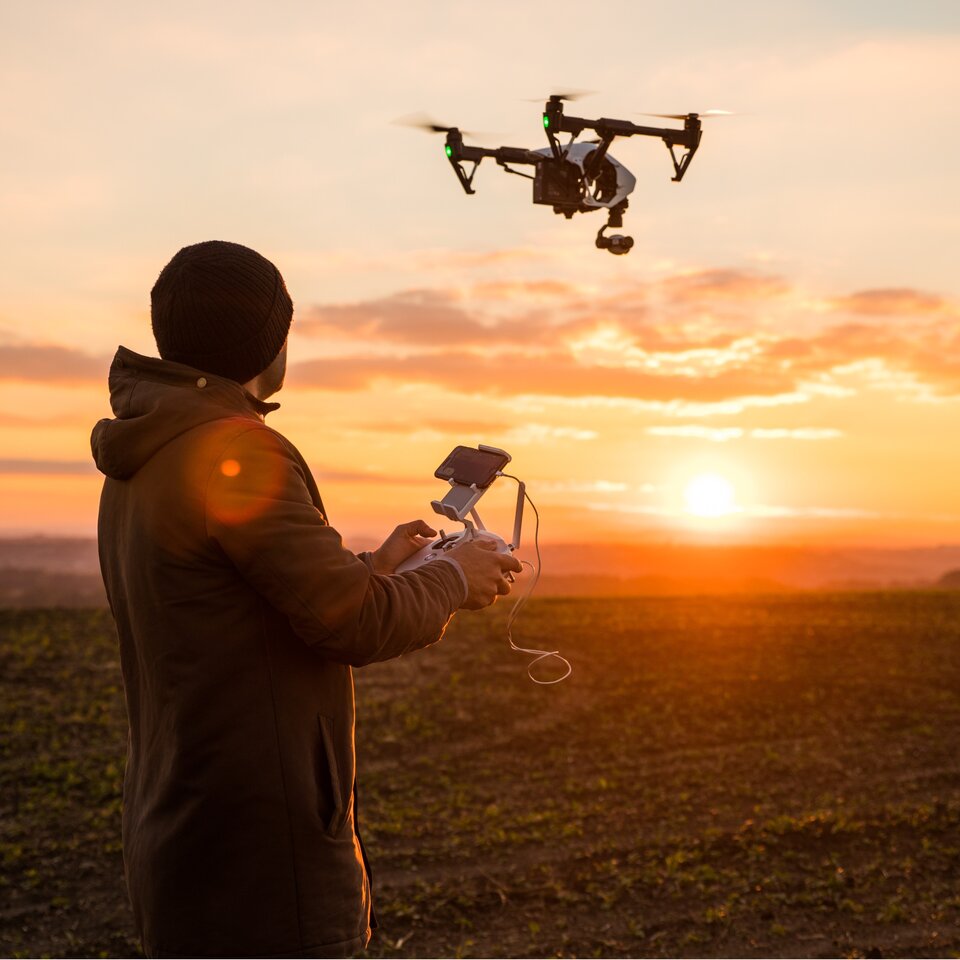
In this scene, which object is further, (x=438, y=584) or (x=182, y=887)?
(x=438, y=584)

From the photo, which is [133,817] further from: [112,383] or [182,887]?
[112,383]

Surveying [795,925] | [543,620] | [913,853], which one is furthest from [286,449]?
[543,620]

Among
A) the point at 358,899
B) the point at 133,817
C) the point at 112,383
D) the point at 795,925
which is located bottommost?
the point at 795,925

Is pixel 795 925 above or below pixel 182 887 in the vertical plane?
below

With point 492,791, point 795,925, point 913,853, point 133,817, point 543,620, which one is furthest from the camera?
point 543,620

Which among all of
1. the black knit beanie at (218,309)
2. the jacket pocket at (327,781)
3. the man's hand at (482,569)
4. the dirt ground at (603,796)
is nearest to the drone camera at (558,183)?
the dirt ground at (603,796)

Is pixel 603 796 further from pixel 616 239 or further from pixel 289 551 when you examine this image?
pixel 289 551

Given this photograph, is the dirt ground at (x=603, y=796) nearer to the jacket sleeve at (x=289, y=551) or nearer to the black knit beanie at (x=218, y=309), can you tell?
the jacket sleeve at (x=289, y=551)
